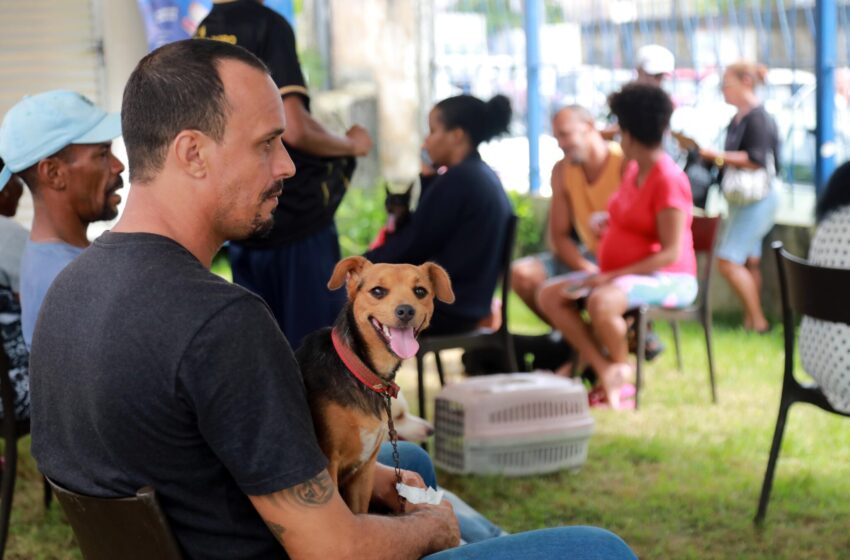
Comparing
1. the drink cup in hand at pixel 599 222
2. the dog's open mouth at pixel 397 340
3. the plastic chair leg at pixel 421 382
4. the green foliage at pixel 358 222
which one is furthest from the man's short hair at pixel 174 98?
the green foliage at pixel 358 222

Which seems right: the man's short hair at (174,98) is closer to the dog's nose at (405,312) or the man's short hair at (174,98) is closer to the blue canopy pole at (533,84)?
the dog's nose at (405,312)

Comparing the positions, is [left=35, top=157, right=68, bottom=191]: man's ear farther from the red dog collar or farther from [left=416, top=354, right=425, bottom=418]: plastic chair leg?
[left=416, top=354, right=425, bottom=418]: plastic chair leg

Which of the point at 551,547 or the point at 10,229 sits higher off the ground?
the point at 10,229

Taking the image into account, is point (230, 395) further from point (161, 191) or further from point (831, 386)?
point (831, 386)

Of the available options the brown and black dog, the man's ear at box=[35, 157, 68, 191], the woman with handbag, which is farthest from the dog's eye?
the woman with handbag

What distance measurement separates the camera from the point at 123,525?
1.66m

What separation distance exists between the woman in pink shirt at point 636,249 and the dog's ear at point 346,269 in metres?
3.39

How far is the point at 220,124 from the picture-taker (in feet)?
5.64

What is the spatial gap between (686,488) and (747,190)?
313cm

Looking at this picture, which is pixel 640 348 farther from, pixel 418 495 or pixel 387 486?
pixel 418 495

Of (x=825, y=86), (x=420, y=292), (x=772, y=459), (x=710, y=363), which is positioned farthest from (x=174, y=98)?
(x=825, y=86)

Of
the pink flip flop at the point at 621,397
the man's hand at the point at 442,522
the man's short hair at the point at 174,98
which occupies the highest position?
the man's short hair at the point at 174,98

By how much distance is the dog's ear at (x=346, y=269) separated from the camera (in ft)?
7.62

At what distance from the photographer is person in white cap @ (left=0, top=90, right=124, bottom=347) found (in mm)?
3205
